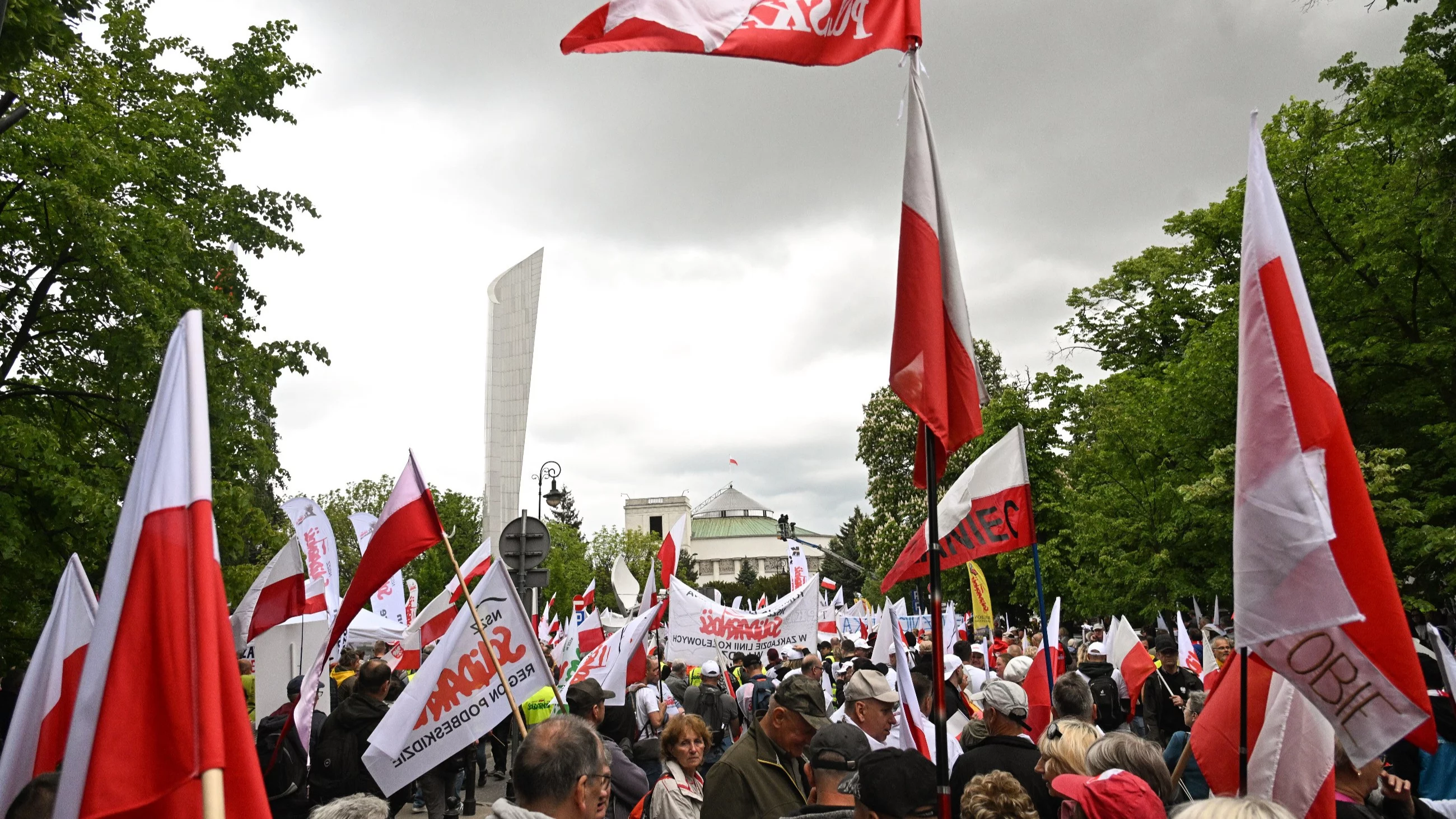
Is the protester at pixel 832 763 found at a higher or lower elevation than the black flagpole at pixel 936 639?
lower

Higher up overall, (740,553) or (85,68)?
(740,553)

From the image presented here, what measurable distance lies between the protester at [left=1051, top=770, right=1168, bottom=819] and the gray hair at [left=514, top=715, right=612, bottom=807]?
5.35ft

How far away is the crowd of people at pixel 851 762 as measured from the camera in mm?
3625

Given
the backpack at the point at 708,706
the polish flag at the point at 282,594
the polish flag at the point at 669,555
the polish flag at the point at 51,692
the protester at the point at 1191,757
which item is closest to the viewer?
the polish flag at the point at 51,692

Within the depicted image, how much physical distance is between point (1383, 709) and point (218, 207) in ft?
61.1

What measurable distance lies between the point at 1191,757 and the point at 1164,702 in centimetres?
408

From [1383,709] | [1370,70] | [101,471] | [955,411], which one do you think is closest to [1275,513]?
[1383,709]

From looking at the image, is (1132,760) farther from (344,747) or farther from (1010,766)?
(344,747)

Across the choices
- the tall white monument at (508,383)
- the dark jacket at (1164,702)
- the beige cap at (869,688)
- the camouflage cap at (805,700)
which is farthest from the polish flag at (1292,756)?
the tall white monument at (508,383)

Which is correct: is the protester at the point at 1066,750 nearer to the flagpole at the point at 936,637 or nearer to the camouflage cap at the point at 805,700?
the flagpole at the point at 936,637

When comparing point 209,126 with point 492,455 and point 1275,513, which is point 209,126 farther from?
point 492,455

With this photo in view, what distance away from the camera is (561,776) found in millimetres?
3627

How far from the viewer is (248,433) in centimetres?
1825

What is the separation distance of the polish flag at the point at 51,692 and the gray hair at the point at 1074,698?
495 centimetres
